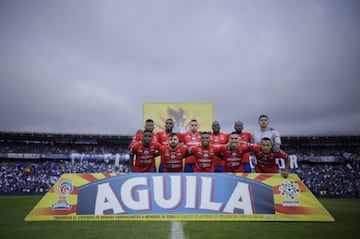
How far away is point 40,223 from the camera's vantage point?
534 centimetres

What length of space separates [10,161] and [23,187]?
37.1ft

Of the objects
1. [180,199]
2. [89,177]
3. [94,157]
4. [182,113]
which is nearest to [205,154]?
[180,199]

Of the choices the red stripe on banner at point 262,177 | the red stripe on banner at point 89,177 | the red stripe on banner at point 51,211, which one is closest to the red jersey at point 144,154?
the red stripe on banner at point 89,177

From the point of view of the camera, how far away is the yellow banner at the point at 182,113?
14156mm

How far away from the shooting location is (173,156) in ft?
24.2

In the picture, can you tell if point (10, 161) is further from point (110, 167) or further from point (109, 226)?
point (109, 226)

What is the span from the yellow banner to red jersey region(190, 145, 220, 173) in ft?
22.6

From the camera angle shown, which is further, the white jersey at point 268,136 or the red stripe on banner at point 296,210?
the white jersey at point 268,136

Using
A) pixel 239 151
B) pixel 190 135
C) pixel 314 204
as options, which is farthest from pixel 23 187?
pixel 314 204

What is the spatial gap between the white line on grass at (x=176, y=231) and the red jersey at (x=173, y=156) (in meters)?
2.12

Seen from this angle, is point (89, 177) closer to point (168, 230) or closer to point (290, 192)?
point (168, 230)

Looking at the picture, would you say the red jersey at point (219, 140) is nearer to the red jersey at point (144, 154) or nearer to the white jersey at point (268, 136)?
the white jersey at point (268, 136)

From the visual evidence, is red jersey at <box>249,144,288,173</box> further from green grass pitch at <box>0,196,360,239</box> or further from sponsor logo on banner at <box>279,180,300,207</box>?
green grass pitch at <box>0,196,360,239</box>

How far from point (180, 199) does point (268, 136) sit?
3778 millimetres
